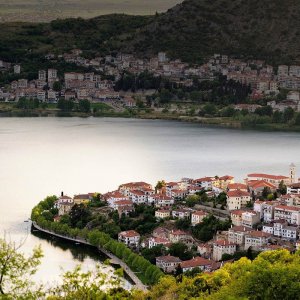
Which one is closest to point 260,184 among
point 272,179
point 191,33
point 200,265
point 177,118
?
point 272,179

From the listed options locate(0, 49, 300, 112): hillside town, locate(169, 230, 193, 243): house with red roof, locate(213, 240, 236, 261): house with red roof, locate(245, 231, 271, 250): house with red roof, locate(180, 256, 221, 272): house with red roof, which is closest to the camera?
locate(180, 256, 221, 272): house with red roof

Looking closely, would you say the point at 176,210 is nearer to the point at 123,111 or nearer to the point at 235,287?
the point at 235,287

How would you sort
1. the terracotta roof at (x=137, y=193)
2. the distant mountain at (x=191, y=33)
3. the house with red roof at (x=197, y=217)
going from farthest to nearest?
the distant mountain at (x=191, y=33), the terracotta roof at (x=137, y=193), the house with red roof at (x=197, y=217)

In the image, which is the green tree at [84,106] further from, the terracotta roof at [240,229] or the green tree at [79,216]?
the terracotta roof at [240,229]

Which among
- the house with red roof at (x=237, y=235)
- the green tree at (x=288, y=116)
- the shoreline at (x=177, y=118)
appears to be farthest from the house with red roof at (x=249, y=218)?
the green tree at (x=288, y=116)

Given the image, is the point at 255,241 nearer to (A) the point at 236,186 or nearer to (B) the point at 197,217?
(B) the point at 197,217

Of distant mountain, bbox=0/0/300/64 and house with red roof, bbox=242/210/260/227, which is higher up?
distant mountain, bbox=0/0/300/64

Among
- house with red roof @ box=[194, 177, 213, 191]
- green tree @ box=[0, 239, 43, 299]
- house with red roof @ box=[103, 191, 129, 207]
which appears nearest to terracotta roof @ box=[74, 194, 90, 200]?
house with red roof @ box=[103, 191, 129, 207]

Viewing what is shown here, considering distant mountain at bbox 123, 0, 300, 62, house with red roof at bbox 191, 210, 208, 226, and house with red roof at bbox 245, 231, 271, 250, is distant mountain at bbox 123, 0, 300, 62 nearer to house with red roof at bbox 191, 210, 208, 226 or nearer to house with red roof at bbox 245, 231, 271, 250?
house with red roof at bbox 191, 210, 208, 226
